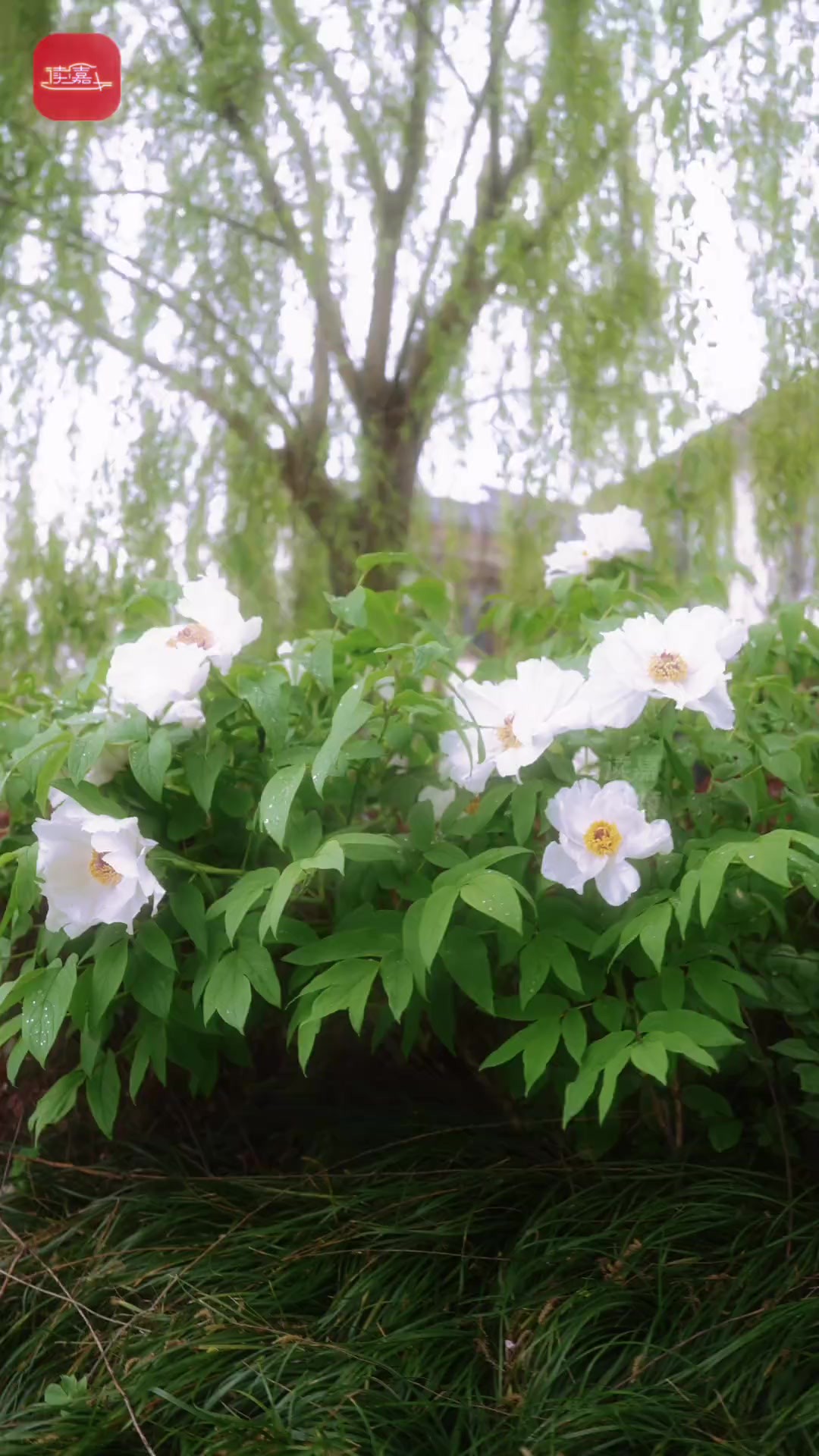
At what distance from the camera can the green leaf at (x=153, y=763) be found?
86cm

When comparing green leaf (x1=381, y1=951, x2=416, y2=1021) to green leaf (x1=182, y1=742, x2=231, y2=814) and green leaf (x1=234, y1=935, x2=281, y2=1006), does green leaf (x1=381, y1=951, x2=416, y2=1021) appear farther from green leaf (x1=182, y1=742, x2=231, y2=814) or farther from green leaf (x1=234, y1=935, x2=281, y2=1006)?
green leaf (x1=182, y1=742, x2=231, y2=814)

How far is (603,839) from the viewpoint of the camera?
0.84 metres

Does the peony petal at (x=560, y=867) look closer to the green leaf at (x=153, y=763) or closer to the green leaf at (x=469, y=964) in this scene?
the green leaf at (x=469, y=964)

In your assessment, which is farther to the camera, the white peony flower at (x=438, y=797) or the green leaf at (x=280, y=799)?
the white peony flower at (x=438, y=797)

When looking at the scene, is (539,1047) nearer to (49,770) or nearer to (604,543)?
(49,770)

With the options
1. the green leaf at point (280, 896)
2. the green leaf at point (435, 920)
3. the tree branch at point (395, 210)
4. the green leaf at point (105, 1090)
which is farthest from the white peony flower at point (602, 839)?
the tree branch at point (395, 210)

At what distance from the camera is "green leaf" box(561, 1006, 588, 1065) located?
82cm

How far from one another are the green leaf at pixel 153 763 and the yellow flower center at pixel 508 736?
29 centimetres

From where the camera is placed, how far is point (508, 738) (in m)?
0.91

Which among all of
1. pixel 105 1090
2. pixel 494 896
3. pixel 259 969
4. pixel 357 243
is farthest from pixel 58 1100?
pixel 357 243

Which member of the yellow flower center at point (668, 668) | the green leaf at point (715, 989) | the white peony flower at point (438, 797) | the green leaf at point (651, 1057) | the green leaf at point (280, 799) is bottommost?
the green leaf at point (651, 1057)

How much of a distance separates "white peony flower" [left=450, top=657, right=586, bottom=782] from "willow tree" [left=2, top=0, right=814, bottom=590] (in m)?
1.24

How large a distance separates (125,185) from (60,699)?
4.90 ft

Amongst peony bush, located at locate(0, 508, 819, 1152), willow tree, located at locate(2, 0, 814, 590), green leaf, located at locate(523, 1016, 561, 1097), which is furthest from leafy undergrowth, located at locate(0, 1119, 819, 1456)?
willow tree, located at locate(2, 0, 814, 590)
